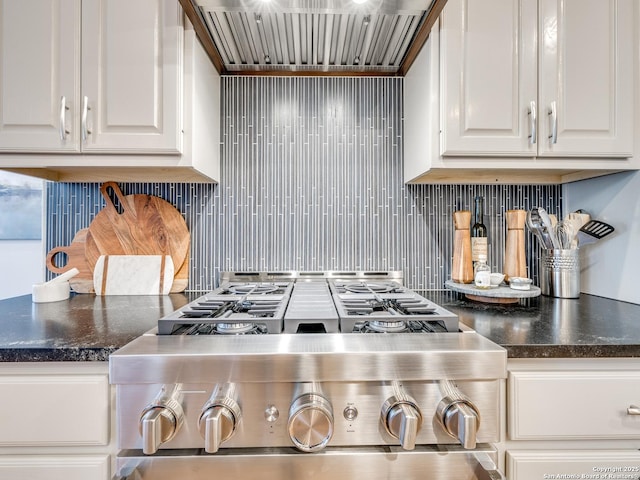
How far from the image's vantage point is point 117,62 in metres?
1.04

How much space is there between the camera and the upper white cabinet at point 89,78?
1036 millimetres

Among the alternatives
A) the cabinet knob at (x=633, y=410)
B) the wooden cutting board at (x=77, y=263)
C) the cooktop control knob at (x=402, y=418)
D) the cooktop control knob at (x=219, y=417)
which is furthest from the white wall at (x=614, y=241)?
the wooden cutting board at (x=77, y=263)

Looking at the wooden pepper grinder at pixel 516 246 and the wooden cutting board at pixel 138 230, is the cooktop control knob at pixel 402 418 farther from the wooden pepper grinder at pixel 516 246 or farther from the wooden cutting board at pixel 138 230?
the wooden cutting board at pixel 138 230

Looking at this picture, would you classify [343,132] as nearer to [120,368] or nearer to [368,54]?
[368,54]

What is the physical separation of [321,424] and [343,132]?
1.15 meters

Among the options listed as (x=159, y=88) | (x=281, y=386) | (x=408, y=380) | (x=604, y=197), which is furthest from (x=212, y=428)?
(x=604, y=197)

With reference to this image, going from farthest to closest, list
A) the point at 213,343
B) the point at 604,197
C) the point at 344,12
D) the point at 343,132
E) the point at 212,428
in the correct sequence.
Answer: the point at 343,132 < the point at 604,197 < the point at 344,12 < the point at 213,343 < the point at 212,428

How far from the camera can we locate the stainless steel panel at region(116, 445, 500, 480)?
25.2 inches

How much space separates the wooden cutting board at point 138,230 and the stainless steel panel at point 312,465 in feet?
2.71

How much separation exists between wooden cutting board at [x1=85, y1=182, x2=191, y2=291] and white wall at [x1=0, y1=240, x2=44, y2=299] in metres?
0.28

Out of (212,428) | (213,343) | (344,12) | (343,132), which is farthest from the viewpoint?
(343,132)

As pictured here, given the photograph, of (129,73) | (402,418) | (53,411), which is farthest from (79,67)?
(402,418)

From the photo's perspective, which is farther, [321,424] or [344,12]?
[344,12]

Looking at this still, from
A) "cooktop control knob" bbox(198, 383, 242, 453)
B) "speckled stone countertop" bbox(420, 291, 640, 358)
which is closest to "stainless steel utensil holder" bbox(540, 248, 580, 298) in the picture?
"speckled stone countertop" bbox(420, 291, 640, 358)
